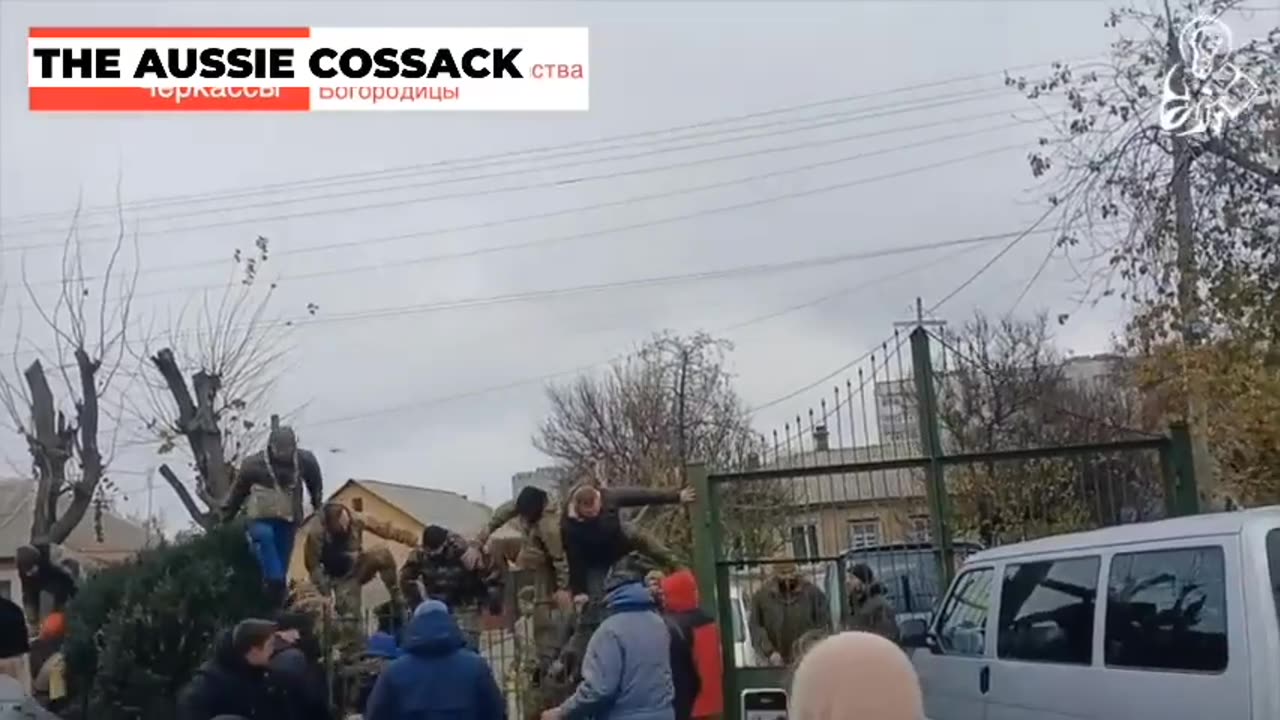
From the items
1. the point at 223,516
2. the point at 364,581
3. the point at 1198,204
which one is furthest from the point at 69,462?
the point at 1198,204

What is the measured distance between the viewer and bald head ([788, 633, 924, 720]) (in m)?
2.63

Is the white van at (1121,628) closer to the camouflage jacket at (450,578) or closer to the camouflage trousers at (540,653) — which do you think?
the camouflage trousers at (540,653)

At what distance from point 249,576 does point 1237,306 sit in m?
9.14

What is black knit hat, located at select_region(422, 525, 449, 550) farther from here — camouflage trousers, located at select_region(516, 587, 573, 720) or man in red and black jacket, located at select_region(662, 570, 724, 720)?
man in red and black jacket, located at select_region(662, 570, 724, 720)

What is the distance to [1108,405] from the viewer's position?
3431 centimetres

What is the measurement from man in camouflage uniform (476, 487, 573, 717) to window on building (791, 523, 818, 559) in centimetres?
202

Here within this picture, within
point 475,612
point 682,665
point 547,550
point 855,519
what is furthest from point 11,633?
point 475,612

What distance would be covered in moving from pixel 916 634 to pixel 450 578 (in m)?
5.39

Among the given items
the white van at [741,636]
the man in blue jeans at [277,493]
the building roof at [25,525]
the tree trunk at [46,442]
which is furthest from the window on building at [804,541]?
the building roof at [25,525]

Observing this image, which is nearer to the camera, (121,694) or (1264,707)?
(1264,707)

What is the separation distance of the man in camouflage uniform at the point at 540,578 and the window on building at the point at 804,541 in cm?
202

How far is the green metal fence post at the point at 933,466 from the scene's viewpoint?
33.4 ft

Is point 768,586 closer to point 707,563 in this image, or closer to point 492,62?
point 707,563

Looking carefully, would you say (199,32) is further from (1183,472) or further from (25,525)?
(25,525)
